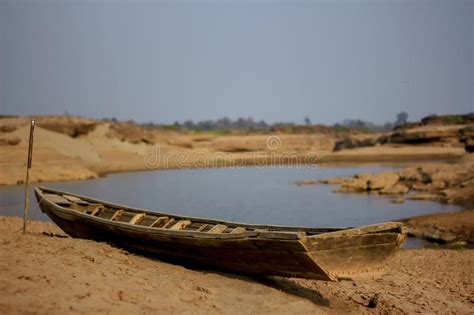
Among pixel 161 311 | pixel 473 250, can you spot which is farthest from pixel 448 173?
pixel 161 311

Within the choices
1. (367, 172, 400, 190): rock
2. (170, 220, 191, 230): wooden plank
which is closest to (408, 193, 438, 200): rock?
(367, 172, 400, 190): rock

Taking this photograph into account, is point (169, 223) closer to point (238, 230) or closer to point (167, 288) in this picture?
point (238, 230)

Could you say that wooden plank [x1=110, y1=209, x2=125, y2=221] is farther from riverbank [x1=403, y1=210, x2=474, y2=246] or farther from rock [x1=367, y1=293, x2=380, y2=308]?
riverbank [x1=403, y1=210, x2=474, y2=246]

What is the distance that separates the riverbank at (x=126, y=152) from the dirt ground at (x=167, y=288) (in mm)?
22636

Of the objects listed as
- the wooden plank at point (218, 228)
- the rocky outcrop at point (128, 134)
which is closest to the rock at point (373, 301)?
the wooden plank at point (218, 228)

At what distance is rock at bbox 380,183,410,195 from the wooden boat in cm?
1675

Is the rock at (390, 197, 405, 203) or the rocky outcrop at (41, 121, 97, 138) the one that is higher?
the rocky outcrop at (41, 121, 97, 138)

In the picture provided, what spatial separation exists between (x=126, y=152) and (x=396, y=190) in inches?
1086

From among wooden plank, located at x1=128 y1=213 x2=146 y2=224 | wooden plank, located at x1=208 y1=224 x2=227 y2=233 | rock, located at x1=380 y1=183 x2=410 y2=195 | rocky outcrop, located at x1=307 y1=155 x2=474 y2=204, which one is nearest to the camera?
wooden plank, located at x1=208 y1=224 x2=227 y2=233

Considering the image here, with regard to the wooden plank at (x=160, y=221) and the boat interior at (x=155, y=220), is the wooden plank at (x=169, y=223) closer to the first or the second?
the boat interior at (x=155, y=220)

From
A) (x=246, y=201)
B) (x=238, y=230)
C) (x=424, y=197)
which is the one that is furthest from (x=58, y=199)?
(x=424, y=197)

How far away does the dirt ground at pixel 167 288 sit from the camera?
19.5ft

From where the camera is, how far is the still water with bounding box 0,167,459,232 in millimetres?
18281

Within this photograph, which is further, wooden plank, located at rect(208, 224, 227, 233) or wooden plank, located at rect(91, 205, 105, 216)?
wooden plank, located at rect(91, 205, 105, 216)
